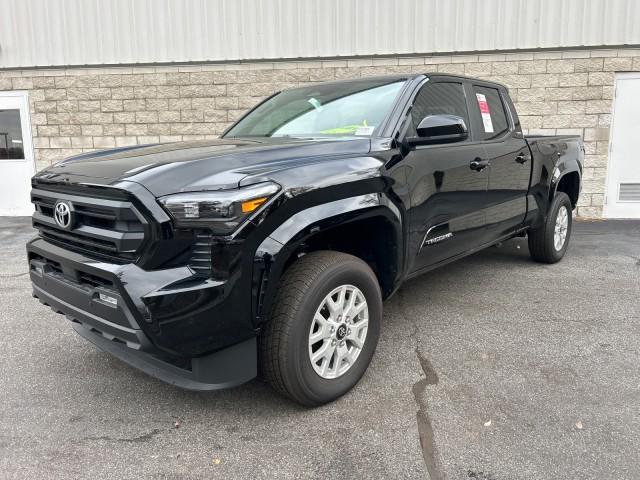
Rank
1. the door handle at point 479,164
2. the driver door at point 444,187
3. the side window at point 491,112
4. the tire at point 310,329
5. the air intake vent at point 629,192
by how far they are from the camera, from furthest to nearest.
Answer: the air intake vent at point 629,192 → the side window at point 491,112 → the door handle at point 479,164 → the driver door at point 444,187 → the tire at point 310,329

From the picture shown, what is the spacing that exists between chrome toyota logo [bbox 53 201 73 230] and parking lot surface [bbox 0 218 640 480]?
1002mm

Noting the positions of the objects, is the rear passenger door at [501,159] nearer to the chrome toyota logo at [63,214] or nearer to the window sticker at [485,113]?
the window sticker at [485,113]

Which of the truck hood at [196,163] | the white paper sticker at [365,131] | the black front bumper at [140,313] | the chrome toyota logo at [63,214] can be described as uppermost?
the white paper sticker at [365,131]

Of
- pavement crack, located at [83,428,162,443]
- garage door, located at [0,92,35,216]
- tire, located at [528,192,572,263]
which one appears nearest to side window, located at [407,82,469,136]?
tire, located at [528,192,572,263]

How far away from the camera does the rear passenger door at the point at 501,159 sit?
13.6 ft

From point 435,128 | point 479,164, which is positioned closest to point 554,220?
point 479,164

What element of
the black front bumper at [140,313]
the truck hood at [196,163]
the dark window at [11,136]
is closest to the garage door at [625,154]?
the truck hood at [196,163]

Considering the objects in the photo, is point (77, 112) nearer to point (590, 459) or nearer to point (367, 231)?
point (367, 231)

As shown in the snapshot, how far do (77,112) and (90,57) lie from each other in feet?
3.26

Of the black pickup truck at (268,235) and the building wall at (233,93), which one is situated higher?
the building wall at (233,93)

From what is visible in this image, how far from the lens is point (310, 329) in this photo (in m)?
2.53

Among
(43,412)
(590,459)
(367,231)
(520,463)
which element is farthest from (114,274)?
(590,459)

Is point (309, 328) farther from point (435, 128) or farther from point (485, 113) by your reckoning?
point (485, 113)

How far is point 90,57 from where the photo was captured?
893 cm
